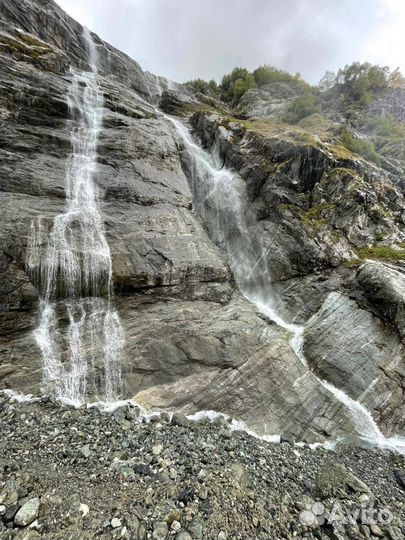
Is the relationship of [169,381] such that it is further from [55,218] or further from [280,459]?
[55,218]

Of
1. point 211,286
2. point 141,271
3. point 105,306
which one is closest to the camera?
point 105,306

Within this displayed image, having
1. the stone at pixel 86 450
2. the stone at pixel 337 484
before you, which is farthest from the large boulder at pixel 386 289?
the stone at pixel 86 450

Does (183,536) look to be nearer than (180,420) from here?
Yes

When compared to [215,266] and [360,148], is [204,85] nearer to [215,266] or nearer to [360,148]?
[360,148]

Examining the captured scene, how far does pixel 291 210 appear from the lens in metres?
22.0

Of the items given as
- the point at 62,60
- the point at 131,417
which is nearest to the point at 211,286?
the point at 131,417

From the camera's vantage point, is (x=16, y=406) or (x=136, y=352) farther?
(x=136, y=352)

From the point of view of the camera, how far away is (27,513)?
6172 mm

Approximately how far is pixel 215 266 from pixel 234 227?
302 inches

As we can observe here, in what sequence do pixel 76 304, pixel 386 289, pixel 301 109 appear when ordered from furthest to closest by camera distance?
pixel 301 109 → pixel 386 289 → pixel 76 304

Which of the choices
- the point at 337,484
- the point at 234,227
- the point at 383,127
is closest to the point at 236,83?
the point at 383,127

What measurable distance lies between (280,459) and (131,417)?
19.4 ft

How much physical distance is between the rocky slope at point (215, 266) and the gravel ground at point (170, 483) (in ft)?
5.50

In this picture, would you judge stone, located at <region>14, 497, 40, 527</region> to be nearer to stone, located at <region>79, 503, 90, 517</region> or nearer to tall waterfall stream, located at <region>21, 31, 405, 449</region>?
stone, located at <region>79, 503, 90, 517</region>
